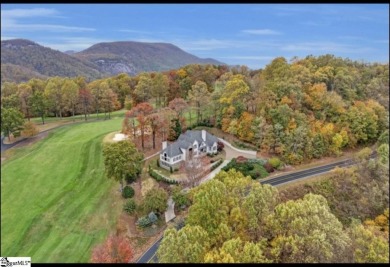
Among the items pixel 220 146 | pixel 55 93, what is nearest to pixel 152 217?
pixel 220 146

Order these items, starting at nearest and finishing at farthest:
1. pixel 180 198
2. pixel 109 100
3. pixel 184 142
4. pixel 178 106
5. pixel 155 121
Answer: pixel 180 198 → pixel 184 142 → pixel 155 121 → pixel 178 106 → pixel 109 100

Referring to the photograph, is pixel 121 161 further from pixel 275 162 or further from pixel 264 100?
pixel 264 100

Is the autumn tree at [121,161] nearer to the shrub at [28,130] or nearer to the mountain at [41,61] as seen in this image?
the shrub at [28,130]

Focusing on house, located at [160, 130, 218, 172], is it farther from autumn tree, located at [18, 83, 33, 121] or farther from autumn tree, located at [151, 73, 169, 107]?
autumn tree, located at [18, 83, 33, 121]

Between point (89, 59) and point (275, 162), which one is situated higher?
point (89, 59)

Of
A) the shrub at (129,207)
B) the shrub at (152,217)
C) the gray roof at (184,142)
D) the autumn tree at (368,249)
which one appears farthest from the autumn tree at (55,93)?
the autumn tree at (368,249)

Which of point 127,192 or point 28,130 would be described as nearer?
point 127,192

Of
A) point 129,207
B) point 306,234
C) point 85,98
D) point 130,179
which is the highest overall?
point 85,98

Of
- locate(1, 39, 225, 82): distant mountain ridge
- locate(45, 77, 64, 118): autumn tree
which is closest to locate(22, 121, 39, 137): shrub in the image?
locate(45, 77, 64, 118): autumn tree
